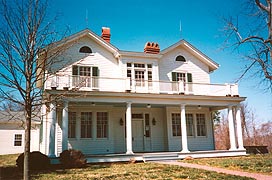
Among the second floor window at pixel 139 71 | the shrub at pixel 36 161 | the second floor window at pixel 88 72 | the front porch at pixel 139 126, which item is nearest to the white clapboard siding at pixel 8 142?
the front porch at pixel 139 126

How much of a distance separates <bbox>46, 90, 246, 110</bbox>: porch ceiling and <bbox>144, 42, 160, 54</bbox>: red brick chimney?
455 cm

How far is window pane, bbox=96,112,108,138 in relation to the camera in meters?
17.1

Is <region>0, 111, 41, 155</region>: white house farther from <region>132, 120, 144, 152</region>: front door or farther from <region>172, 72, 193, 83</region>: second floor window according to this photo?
<region>172, 72, 193, 83</region>: second floor window

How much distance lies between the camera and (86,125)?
16.9m

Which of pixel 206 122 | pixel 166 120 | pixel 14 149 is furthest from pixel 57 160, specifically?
pixel 14 149

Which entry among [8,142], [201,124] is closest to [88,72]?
[201,124]

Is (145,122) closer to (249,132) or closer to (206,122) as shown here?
(206,122)

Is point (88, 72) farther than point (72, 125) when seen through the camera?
Yes

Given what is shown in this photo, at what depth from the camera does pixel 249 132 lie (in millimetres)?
37156

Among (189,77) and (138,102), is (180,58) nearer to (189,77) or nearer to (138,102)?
(189,77)

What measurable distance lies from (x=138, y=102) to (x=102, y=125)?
10.2 feet

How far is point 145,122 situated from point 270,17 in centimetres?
1056

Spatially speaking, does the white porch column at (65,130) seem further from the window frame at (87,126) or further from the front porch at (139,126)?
the window frame at (87,126)

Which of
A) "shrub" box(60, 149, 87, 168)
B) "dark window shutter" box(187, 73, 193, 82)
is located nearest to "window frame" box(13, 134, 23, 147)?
"shrub" box(60, 149, 87, 168)
